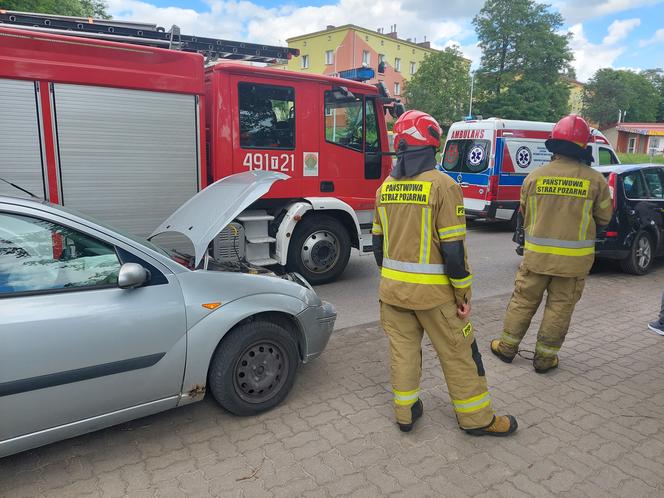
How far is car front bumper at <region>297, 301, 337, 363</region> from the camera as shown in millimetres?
3459

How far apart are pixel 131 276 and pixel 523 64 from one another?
146 ft

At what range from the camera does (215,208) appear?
357cm

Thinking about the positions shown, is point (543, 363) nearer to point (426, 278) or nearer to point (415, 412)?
point (415, 412)

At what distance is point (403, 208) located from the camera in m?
2.94

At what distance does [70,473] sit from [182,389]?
2.30 ft

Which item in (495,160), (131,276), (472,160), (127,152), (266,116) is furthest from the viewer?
(472,160)

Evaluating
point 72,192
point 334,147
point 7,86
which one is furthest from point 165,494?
point 334,147

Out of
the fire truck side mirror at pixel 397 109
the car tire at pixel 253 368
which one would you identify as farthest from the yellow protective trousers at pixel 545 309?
the fire truck side mirror at pixel 397 109

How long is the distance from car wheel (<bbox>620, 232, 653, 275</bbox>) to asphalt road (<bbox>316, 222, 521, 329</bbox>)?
1.57 meters

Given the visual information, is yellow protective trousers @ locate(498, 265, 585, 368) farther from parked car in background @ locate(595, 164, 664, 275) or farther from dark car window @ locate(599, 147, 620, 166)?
dark car window @ locate(599, 147, 620, 166)

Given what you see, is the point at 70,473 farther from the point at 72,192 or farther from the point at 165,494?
the point at 72,192

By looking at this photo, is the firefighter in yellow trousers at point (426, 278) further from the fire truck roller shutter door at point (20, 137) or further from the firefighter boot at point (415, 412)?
the fire truck roller shutter door at point (20, 137)

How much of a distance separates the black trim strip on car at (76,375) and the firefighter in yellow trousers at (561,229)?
289 centimetres

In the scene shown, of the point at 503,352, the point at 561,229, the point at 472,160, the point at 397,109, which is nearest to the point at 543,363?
the point at 503,352
